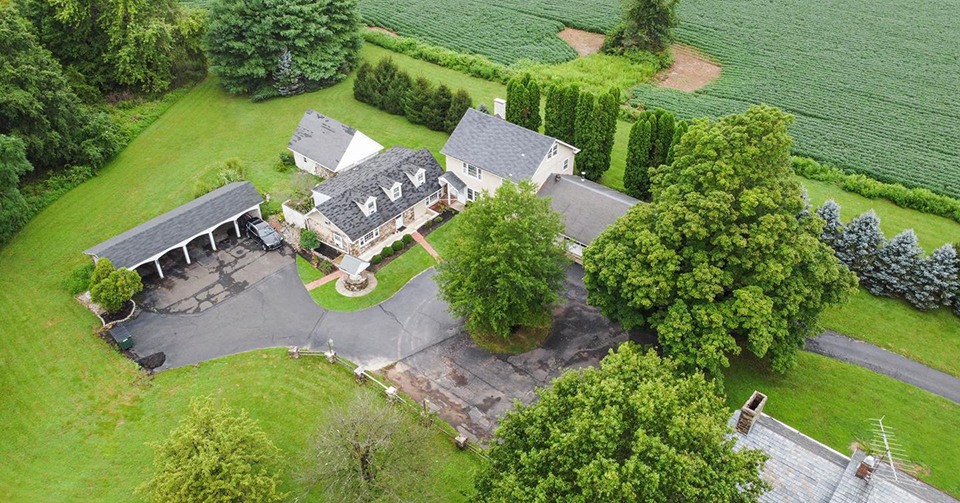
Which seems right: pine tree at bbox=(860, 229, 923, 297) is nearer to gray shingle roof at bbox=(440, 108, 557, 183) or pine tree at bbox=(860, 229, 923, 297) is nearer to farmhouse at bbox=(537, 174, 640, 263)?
farmhouse at bbox=(537, 174, 640, 263)

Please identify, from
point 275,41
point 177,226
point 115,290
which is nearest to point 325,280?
point 177,226

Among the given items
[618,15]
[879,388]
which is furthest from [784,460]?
[618,15]

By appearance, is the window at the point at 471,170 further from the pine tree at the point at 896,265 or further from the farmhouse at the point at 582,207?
the pine tree at the point at 896,265

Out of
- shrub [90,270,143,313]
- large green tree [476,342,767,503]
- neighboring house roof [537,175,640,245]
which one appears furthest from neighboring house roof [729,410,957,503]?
shrub [90,270,143,313]

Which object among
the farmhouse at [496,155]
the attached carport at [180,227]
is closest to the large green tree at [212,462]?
the attached carport at [180,227]

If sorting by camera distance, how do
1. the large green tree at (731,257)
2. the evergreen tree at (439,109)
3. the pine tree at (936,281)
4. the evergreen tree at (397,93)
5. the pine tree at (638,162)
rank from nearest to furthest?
the large green tree at (731,257)
the pine tree at (936,281)
the pine tree at (638,162)
the evergreen tree at (439,109)
the evergreen tree at (397,93)

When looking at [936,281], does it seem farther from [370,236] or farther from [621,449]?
[370,236]

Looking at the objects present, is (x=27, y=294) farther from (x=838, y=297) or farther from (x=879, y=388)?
(x=879, y=388)
